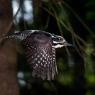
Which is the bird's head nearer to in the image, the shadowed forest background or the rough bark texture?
the rough bark texture

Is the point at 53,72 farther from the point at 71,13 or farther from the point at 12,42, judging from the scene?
the point at 71,13

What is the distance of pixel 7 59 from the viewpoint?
6.27 feet

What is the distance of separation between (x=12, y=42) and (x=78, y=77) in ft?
2.65

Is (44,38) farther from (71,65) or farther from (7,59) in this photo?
(71,65)

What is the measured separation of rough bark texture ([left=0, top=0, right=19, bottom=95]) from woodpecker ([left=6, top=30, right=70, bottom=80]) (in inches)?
13.3

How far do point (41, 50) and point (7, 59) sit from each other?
0.37 metres

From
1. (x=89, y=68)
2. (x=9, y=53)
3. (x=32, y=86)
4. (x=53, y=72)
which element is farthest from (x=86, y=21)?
(x=53, y=72)

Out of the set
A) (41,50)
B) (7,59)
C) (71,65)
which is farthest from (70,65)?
(41,50)

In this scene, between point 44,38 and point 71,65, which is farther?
point 71,65

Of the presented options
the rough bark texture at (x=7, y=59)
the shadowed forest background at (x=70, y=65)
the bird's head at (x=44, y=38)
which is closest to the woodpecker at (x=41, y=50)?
the bird's head at (x=44, y=38)

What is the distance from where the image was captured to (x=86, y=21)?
102 inches

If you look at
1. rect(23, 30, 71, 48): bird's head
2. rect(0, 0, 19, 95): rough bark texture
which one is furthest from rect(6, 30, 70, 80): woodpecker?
rect(0, 0, 19, 95): rough bark texture

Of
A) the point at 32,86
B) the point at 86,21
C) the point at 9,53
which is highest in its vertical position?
the point at 86,21

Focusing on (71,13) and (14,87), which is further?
(71,13)
